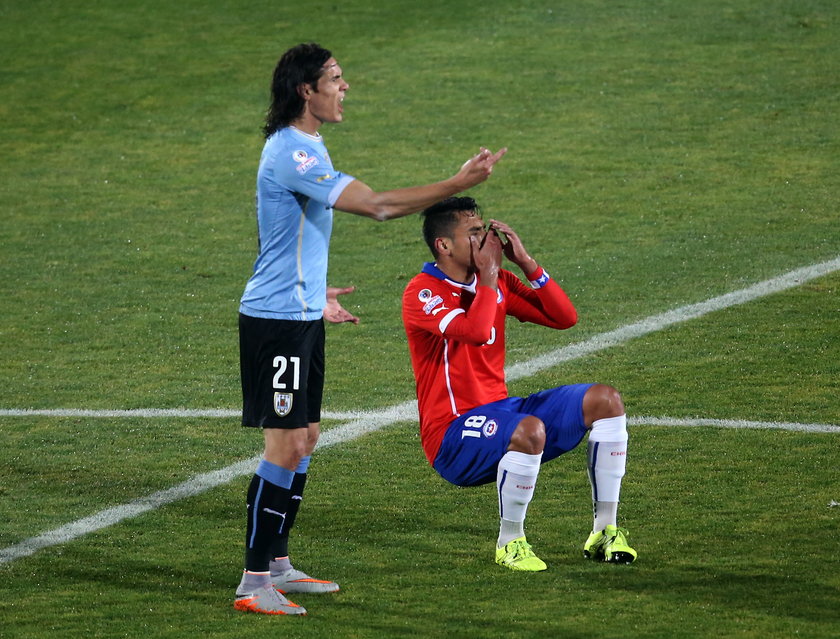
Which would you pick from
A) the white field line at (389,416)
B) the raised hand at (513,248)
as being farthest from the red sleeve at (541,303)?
the white field line at (389,416)

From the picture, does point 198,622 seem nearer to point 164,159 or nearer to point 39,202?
point 39,202

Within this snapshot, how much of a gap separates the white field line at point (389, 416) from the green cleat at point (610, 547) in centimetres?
206

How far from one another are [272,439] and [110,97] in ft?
39.6

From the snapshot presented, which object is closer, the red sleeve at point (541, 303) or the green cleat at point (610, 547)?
the green cleat at point (610, 547)

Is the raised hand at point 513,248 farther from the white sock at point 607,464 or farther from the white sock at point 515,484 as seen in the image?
the white sock at point 515,484

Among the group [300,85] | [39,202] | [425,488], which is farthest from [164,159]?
[300,85]

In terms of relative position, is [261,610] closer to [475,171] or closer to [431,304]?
[431,304]

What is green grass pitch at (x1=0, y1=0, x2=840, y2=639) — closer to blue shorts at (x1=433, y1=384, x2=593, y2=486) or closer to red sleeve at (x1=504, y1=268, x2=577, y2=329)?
blue shorts at (x1=433, y1=384, x2=593, y2=486)

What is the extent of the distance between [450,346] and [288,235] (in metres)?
0.98

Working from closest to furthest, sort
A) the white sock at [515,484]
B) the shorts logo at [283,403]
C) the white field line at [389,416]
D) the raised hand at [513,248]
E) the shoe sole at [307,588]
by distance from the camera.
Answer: the shorts logo at [283,403]
the shoe sole at [307,588]
the white sock at [515,484]
the raised hand at [513,248]
the white field line at [389,416]

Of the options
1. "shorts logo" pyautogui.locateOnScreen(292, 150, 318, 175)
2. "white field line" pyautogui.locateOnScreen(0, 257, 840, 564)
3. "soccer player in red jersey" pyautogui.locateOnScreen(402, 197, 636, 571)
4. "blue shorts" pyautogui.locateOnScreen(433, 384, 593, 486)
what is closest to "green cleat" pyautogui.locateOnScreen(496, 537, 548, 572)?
"soccer player in red jersey" pyautogui.locateOnScreen(402, 197, 636, 571)

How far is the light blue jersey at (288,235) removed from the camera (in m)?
5.59

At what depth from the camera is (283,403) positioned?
223 inches

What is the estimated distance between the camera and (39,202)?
550 inches
